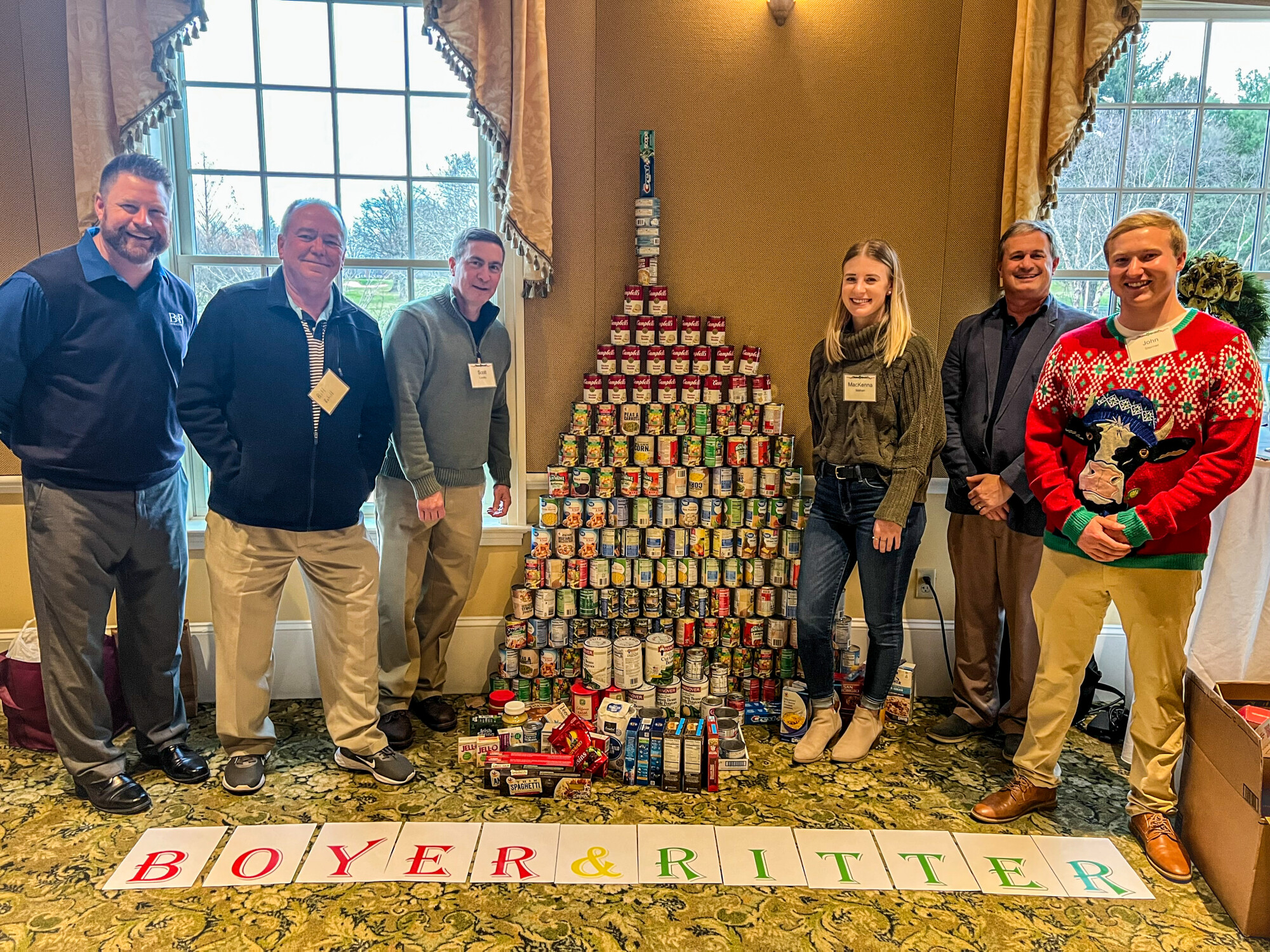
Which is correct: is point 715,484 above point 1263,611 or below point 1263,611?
above

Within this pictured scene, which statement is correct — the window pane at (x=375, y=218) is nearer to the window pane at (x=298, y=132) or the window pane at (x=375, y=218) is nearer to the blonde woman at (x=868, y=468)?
the window pane at (x=298, y=132)

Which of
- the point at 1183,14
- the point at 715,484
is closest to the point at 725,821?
the point at 715,484

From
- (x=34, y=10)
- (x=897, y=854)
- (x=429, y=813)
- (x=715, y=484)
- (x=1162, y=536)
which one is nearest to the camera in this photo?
(x=1162, y=536)

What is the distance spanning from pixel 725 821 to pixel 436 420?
5.11 ft

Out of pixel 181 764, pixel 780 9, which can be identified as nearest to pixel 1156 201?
pixel 780 9

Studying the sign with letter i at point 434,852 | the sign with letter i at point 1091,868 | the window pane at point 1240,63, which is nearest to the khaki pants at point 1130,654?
the sign with letter i at point 1091,868

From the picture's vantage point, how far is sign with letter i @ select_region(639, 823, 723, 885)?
228cm

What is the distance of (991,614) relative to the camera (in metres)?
3.04

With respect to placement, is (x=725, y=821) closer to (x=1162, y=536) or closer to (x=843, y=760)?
(x=843, y=760)

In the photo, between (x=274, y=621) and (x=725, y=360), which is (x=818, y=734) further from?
(x=274, y=621)

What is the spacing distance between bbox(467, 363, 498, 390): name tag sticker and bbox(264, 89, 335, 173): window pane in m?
1.04

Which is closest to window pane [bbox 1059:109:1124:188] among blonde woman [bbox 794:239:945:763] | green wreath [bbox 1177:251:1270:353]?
green wreath [bbox 1177:251:1270:353]

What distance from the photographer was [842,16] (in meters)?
3.20

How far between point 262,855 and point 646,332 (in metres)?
2.05
